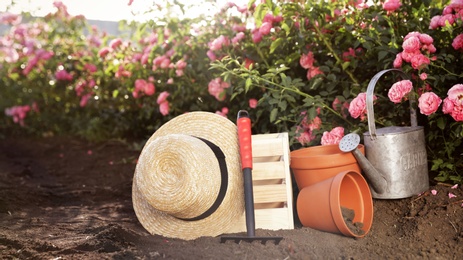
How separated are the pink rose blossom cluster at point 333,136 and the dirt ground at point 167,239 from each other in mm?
379

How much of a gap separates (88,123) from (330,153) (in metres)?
3.90

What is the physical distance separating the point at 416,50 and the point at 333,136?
1.91 ft

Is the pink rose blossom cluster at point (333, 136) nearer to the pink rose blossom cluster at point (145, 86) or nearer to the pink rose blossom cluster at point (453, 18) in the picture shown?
the pink rose blossom cluster at point (453, 18)

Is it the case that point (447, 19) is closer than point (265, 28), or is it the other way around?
point (447, 19)

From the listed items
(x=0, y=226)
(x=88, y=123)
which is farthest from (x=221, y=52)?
(x=88, y=123)

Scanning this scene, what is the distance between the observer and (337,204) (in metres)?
2.61

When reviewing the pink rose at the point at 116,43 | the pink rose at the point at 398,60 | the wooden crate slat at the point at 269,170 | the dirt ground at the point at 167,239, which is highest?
the pink rose at the point at 116,43

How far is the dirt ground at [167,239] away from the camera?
8.13ft

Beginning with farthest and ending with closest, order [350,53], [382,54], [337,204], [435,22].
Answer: [350,53] < [382,54] < [435,22] < [337,204]

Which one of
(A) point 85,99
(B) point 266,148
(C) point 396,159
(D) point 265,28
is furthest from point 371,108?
(A) point 85,99

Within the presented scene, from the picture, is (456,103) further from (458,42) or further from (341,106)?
(341,106)

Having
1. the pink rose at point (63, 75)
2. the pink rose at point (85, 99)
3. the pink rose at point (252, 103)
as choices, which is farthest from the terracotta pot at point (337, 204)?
the pink rose at point (63, 75)

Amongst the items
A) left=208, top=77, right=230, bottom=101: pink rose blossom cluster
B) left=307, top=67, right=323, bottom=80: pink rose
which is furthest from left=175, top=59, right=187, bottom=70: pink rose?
left=307, top=67, right=323, bottom=80: pink rose

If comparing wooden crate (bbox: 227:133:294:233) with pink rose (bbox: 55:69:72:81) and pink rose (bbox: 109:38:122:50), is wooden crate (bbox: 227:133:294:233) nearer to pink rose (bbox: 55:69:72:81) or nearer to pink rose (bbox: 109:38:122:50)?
pink rose (bbox: 109:38:122:50)
